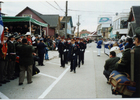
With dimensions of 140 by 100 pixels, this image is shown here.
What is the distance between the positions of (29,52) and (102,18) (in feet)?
242

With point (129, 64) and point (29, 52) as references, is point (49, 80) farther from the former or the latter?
point (129, 64)

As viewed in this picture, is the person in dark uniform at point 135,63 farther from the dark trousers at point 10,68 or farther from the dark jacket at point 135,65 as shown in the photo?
the dark trousers at point 10,68

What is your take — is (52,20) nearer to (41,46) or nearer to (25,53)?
(41,46)

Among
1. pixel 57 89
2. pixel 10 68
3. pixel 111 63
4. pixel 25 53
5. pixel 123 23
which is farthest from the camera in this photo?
pixel 123 23

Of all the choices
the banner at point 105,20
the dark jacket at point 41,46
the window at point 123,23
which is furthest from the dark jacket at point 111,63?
the banner at point 105,20

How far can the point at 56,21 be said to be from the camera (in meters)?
35.3

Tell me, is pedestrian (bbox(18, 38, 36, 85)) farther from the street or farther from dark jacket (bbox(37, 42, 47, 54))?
dark jacket (bbox(37, 42, 47, 54))

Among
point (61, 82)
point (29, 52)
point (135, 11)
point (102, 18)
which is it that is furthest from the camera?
point (102, 18)

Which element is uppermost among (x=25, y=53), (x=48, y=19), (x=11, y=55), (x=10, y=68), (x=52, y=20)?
(x=48, y=19)

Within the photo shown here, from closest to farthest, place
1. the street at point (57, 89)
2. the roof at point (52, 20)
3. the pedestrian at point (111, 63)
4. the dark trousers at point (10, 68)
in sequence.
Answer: the street at point (57, 89)
the pedestrian at point (111, 63)
the dark trousers at point (10, 68)
the roof at point (52, 20)

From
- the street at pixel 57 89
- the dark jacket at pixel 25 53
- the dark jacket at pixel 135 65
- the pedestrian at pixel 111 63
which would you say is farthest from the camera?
the dark jacket at pixel 25 53

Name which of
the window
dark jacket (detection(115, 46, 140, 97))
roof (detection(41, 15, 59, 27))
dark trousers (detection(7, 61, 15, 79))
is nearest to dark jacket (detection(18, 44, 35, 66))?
dark trousers (detection(7, 61, 15, 79))

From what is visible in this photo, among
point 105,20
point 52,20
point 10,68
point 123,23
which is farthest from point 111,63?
point 105,20

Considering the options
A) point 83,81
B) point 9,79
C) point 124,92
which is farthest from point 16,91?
point 124,92
